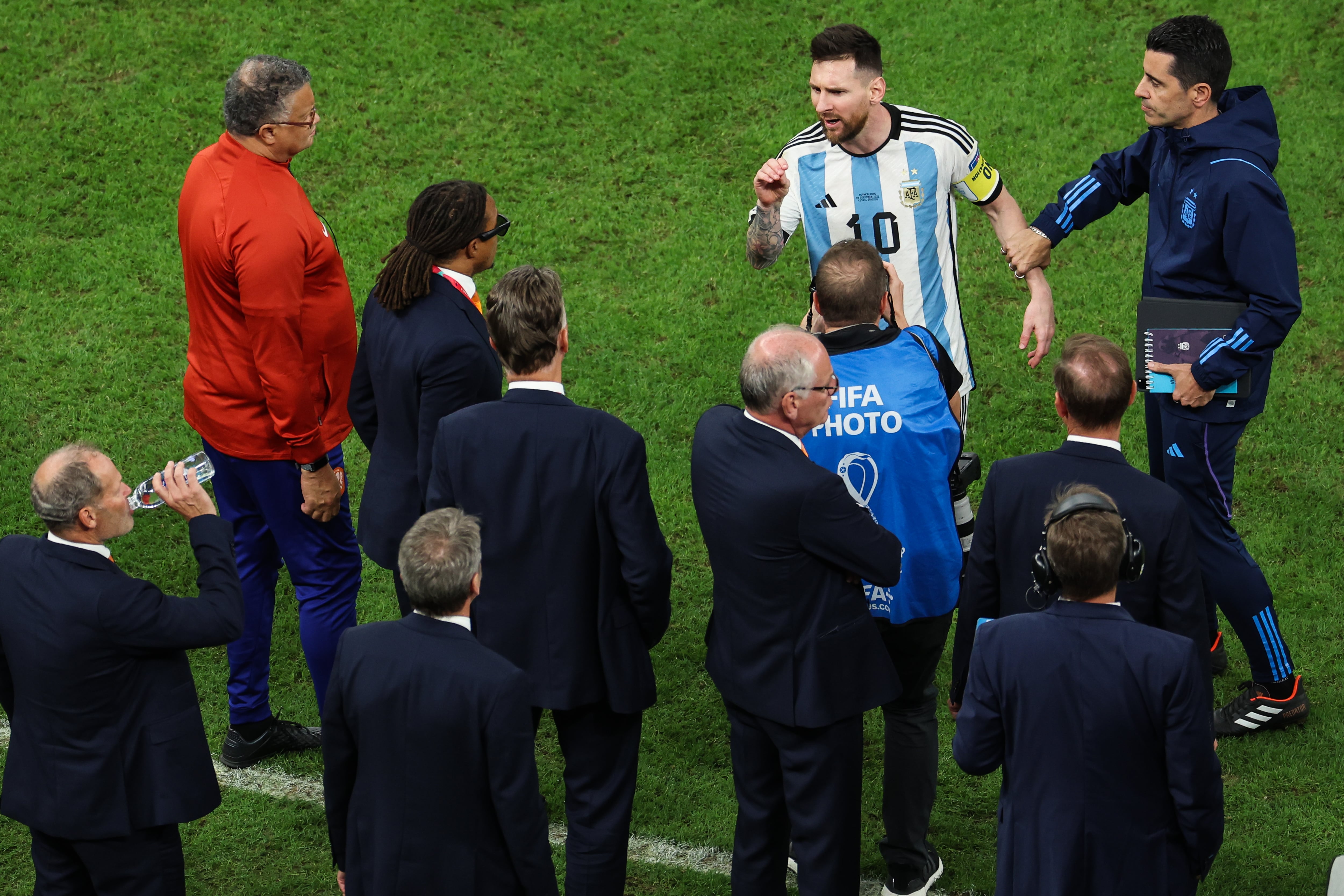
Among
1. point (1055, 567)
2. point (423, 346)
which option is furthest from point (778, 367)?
point (423, 346)

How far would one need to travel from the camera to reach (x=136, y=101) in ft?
31.0

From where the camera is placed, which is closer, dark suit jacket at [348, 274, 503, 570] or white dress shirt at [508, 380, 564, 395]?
white dress shirt at [508, 380, 564, 395]

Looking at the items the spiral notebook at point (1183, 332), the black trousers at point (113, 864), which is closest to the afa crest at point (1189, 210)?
the spiral notebook at point (1183, 332)

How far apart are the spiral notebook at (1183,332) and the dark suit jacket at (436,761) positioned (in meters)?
3.04

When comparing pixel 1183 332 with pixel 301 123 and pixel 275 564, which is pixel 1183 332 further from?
pixel 275 564

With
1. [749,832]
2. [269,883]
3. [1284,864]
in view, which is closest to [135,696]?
[269,883]

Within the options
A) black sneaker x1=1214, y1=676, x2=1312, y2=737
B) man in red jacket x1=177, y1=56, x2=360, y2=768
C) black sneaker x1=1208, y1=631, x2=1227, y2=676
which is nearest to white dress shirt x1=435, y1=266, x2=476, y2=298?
man in red jacket x1=177, y1=56, x2=360, y2=768

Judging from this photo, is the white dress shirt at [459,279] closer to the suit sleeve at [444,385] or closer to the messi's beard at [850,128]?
the suit sleeve at [444,385]

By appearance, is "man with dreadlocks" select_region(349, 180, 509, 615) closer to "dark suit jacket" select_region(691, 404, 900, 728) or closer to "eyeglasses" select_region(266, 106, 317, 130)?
"eyeglasses" select_region(266, 106, 317, 130)

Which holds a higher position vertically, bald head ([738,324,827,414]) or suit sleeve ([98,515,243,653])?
bald head ([738,324,827,414])

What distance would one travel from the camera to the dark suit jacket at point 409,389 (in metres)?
4.59

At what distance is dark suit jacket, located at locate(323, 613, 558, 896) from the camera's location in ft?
10.8

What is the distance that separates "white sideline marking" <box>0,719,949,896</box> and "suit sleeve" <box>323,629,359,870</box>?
1.29 meters

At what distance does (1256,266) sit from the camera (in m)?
4.99
